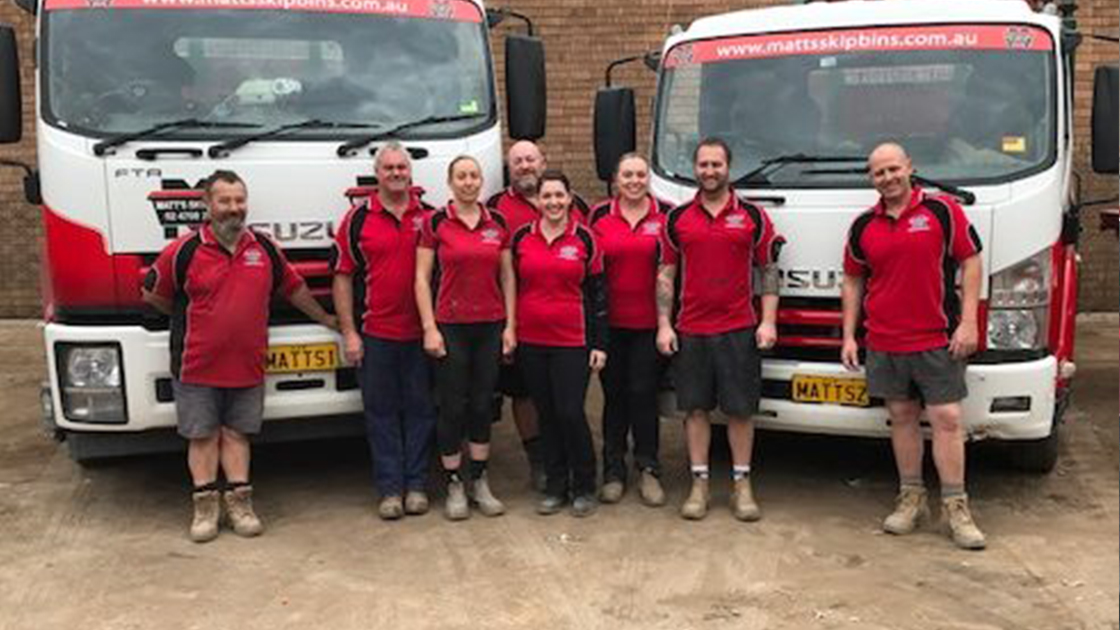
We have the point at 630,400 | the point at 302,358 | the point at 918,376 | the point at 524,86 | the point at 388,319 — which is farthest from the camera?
the point at 524,86

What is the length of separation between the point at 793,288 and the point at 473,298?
1.41 meters

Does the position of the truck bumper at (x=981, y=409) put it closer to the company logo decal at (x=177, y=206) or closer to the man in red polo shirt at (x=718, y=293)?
the man in red polo shirt at (x=718, y=293)

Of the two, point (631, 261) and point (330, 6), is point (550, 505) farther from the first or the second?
point (330, 6)

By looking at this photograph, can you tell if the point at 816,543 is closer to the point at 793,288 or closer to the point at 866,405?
the point at 866,405

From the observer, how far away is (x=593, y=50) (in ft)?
33.6

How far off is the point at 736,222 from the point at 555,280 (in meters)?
0.81

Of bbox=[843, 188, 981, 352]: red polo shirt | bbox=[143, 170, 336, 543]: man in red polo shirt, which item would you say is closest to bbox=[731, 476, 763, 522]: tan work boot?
bbox=[843, 188, 981, 352]: red polo shirt

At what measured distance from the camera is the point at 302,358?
513cm

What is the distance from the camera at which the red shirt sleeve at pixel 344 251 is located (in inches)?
194

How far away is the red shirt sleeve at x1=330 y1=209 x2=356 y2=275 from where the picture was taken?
4930mm

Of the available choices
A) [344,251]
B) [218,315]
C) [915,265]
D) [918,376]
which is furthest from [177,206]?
[918,376]

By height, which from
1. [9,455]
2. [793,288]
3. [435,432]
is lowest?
[9,455]

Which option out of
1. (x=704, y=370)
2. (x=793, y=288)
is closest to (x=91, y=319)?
(x=704, y=370)

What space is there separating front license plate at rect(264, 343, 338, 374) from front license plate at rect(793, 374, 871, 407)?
2.07m
